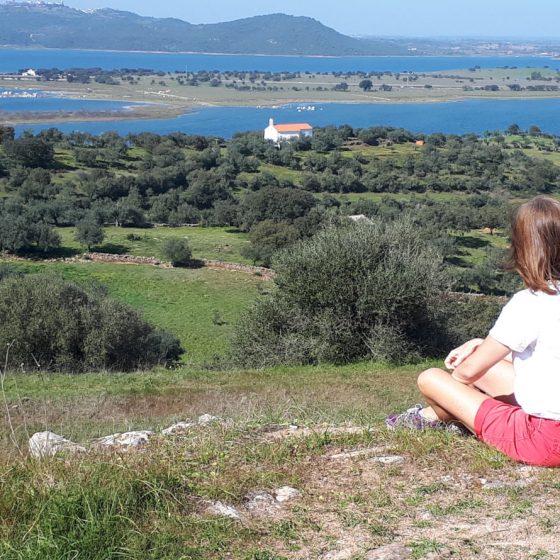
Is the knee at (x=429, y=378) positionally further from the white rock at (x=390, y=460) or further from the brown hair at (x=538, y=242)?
the brown hair at (x=538, y=242)

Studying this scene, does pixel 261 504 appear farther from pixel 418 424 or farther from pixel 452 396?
pixel 418 424

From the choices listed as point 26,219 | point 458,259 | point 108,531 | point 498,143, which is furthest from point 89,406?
point 498,143

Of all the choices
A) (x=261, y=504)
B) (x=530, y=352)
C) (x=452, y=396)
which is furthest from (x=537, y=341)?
(x=261, y=504)

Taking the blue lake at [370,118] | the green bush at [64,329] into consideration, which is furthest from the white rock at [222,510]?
the blue lake at [370,118]

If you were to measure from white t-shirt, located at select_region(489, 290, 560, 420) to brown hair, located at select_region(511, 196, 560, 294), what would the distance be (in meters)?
0.10

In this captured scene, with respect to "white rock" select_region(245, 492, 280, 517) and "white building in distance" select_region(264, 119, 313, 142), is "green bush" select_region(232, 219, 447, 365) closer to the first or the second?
"white rock" select_region(245, 492, 280, 517)

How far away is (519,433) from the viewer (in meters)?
4.57

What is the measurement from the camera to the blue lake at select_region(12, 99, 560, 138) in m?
106

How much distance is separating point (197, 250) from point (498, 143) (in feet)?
206

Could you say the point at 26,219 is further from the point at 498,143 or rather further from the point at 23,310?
the point at 498,143

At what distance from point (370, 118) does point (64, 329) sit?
115m

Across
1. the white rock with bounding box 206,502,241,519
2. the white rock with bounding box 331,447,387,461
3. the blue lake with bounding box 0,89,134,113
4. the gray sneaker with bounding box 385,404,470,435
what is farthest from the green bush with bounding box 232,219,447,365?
the blue lake with bounding box 0,89,134,113

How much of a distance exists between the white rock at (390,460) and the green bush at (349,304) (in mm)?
Answer: 10555

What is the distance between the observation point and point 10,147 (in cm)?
6425
